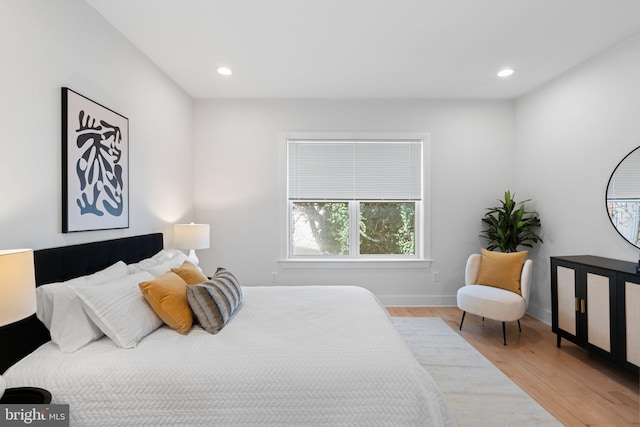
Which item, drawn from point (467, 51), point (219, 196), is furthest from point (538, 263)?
point (219, 196)

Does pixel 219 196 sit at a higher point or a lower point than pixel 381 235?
higher

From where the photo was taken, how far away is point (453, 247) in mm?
4059

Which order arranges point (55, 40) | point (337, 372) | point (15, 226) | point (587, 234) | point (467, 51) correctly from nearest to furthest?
1. point (337, 372)
2. point (15, 226)
3. point (55, 40)
4. point (467, 51)
5. point (587, 234)

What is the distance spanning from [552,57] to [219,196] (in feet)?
12.7

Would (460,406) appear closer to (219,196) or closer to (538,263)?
(538,263)

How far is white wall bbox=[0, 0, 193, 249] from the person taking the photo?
5.23ft

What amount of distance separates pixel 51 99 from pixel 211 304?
155 centimetres

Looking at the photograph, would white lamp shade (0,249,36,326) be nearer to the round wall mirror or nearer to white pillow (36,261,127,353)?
white pillow (36,261,127,353)

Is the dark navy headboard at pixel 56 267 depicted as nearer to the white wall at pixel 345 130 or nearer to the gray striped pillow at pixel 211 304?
the gray striped pillow at pixel 211 304

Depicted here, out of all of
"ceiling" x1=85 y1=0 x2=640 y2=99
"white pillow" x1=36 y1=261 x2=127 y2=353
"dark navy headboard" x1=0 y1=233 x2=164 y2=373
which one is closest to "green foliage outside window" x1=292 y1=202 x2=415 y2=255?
"ceiling" x1=85 y1=0 x2=640 y2=99

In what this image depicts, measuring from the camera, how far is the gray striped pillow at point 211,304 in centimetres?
179

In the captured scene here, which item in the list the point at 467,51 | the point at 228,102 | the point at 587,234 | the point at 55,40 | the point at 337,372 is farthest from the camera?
the point at 228,102

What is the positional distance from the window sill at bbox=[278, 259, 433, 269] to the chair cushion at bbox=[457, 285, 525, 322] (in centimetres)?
81

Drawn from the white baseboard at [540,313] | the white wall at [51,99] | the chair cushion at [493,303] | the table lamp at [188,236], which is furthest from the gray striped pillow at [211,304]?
the white baseboard at [540,313]
